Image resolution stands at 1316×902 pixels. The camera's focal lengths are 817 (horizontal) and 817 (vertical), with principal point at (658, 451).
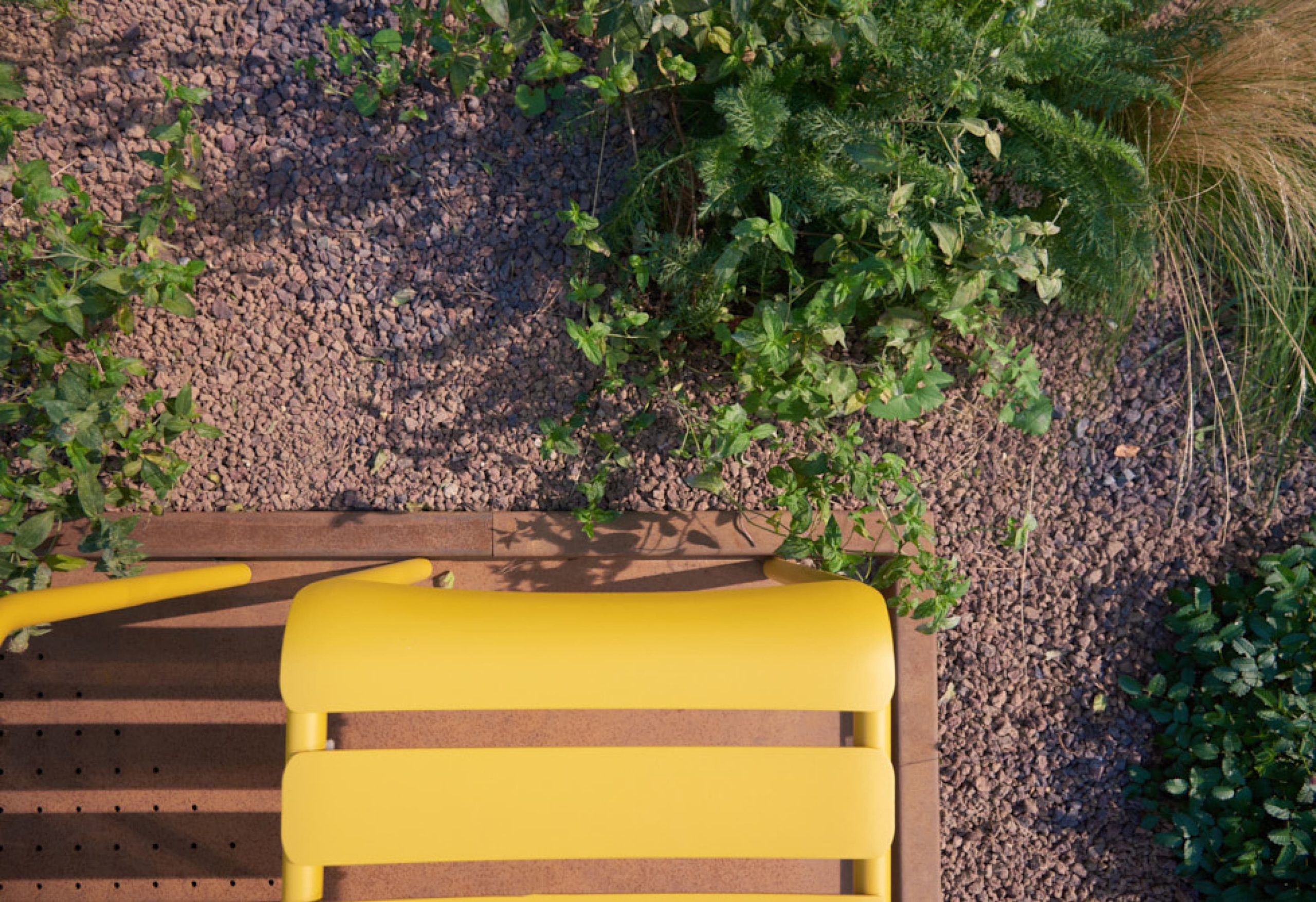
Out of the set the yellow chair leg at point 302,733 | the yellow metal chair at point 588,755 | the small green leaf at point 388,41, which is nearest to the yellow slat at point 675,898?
the yellow metal chair at point 588,755

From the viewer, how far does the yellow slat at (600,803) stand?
1.14 metres

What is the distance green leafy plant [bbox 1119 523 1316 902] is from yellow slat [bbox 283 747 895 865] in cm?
101

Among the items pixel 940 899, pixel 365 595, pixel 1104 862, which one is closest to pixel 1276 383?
pixel 1104 862

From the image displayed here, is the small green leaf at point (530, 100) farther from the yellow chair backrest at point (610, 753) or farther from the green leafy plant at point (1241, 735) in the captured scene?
the green leafy plant at point (1241, 735)

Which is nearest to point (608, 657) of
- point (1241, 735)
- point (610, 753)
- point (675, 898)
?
point (610, 753)

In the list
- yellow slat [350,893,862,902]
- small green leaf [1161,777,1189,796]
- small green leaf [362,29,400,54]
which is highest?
small green leaf [362,29,400,54]

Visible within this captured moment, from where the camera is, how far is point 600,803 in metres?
1.17

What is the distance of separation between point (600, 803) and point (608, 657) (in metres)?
0.21

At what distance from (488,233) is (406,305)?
0.80 feet

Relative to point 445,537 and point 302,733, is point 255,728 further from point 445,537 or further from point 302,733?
point 302,733

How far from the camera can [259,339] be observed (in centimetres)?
182

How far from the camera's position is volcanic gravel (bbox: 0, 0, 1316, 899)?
1.80 m

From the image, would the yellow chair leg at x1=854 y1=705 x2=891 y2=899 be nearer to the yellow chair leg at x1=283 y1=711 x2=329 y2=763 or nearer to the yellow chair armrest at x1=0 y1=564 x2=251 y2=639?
the yellow chair leg at x1=283 y1=711 x2=329 y2=763

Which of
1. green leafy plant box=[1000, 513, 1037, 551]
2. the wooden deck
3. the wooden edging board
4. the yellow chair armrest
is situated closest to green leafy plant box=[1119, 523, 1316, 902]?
green leafy plant box=[1000, 513, 1037, 551]
